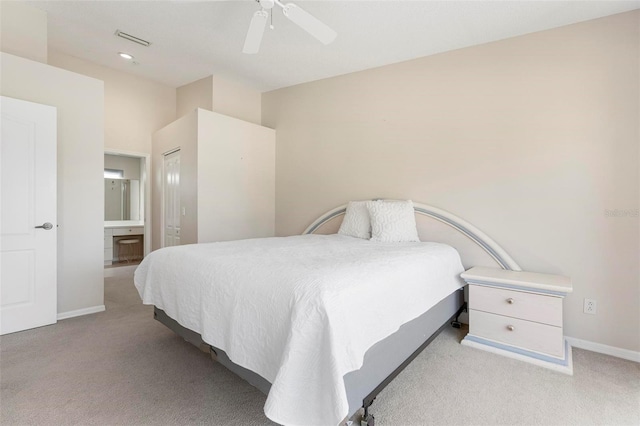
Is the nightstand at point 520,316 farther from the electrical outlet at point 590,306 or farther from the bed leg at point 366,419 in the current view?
the bed leg at point 366,419

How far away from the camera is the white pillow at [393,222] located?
2.90 metres

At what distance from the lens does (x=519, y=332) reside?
2.27 meters

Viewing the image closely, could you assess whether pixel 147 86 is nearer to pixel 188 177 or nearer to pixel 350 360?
pixel 188 177

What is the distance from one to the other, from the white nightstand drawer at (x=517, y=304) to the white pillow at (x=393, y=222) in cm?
74

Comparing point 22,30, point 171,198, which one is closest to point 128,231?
point 171,198

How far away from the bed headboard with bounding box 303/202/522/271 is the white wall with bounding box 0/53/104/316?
11.0ft

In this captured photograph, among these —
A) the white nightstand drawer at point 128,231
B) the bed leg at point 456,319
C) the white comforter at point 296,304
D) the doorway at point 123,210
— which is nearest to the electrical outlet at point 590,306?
the bed leg at point 456,319

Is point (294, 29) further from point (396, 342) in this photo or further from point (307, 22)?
point (396, 342)

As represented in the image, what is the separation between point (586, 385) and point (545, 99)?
2201 millimetres

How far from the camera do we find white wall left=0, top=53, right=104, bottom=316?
2828 millimetres

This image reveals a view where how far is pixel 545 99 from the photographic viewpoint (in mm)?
2596

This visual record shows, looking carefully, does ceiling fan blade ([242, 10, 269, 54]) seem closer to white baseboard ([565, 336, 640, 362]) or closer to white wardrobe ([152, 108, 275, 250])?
white wardrobe ([152, 108, 275, 250])

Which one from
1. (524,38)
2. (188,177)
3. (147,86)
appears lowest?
(188,177)

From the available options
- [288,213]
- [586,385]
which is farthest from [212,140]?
[586,385]
